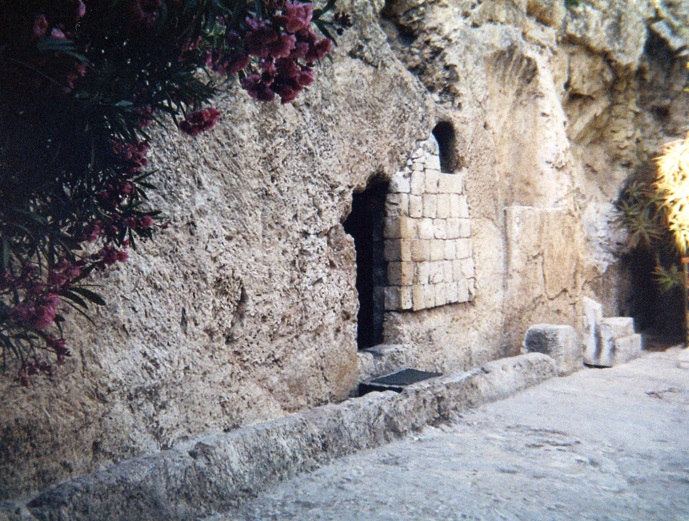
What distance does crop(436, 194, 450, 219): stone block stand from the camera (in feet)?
20.6

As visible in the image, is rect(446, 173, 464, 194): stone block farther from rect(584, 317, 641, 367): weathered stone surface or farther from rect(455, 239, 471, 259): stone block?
rect(584, 317, 641, 367): weathered stone surface

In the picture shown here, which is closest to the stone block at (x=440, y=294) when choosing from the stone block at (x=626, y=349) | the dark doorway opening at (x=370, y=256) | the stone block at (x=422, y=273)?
the stone block at (x=422, y=273)

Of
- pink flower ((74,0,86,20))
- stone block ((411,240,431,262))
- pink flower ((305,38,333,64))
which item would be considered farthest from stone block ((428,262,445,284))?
pink flower ((74,0,86,20))

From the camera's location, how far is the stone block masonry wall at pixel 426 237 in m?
5.86

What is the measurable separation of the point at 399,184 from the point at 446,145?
3.58 ft

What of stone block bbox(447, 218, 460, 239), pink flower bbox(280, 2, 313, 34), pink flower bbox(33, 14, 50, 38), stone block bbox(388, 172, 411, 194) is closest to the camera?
pink flower bbox(33, 14, 50, 38)

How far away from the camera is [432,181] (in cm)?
620

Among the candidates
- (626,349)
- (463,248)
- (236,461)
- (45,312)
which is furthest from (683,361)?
(45,312)

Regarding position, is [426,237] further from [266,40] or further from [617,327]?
[266,40]

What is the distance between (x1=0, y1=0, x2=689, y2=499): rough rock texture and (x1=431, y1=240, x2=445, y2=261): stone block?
463mm

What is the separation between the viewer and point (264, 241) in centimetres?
433

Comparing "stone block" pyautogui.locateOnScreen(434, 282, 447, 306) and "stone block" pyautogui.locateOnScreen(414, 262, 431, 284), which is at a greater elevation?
"stone block" pyautogui.locateOnScreen(414, 262, 431, 284)

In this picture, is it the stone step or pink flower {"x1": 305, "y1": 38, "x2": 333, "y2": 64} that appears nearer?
pink flower {"x1": 305, "y1": 38, "x2": 333, "y2": 64}

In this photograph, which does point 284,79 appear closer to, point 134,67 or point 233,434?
point 134,67
